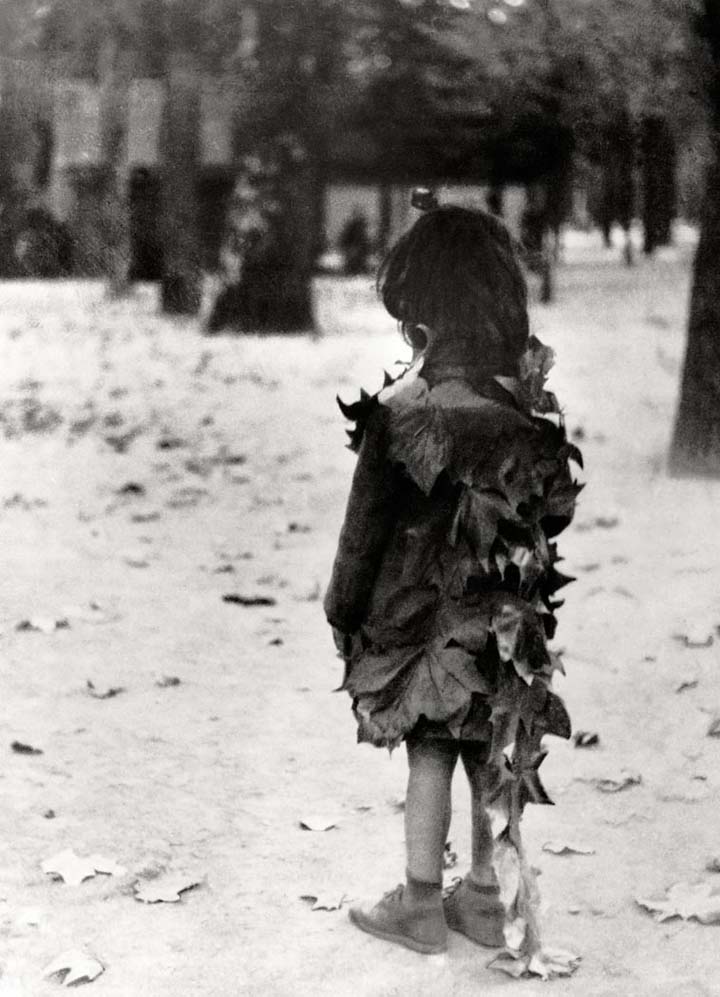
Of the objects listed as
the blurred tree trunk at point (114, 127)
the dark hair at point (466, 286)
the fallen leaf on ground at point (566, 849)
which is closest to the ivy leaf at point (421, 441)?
the dark hair at point (466, 286)

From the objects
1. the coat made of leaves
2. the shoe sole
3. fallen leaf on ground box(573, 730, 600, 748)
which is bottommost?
fallen leaf on ground box(573, 730, 600, 748)

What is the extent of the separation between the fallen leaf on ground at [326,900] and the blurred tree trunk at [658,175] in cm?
606

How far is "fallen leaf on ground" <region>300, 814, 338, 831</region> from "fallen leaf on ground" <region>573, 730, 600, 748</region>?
994 mm

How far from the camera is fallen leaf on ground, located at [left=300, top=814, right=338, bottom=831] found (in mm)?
3889

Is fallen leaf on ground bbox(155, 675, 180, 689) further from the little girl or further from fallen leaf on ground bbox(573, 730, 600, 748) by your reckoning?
the little girl

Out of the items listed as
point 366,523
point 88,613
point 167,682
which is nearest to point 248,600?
point 88,613

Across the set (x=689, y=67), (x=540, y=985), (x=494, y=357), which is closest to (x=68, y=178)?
(x=689, y=67)

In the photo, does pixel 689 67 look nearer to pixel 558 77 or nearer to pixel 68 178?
pixel 558 77

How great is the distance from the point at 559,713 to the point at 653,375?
7.71 meters

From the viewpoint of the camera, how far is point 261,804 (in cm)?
406

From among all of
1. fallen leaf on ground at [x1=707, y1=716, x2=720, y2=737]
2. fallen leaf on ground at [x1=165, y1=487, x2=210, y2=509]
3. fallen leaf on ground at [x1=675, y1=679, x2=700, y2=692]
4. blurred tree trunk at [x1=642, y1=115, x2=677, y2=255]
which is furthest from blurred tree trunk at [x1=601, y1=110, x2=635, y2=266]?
fallen leaf on ground at [x1=707, y1=716, x2=720, y2=737]

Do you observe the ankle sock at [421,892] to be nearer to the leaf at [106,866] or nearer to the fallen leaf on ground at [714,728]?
the leaf at [106,866]

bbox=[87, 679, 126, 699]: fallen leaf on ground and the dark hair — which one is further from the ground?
the dark hair

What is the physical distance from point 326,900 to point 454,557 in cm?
99
